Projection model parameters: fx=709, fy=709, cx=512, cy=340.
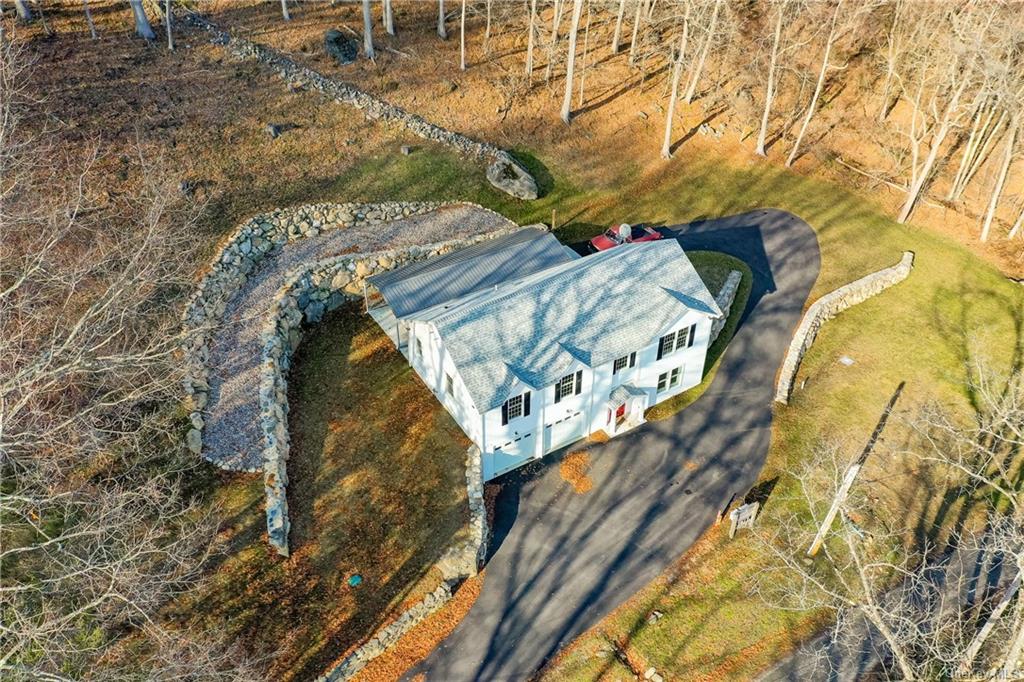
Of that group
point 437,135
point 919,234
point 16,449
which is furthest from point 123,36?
point 919,234

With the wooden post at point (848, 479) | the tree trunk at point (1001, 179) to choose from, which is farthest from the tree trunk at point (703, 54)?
the wooden post at point (848, 479)

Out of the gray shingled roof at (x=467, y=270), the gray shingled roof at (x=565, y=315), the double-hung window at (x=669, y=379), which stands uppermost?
the gray shingled roof at (x=565, y=315)

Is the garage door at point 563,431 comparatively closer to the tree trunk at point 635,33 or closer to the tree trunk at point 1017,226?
the tree trunk at point 1017,226

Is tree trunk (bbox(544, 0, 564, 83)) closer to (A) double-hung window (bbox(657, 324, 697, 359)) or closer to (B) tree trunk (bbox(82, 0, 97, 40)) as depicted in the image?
(A) double-hung window (bbox(657, 324, 697, 359))

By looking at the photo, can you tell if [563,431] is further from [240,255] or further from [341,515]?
[240,255]

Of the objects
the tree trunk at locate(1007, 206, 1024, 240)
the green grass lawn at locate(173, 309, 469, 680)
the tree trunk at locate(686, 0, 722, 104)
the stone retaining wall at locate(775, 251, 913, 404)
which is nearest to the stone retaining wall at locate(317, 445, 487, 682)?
the green grass lawn at locate(173, 309, 469, 680)
